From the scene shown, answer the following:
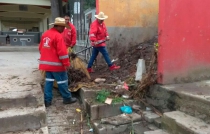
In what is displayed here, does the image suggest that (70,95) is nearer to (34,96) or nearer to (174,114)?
(34,96)

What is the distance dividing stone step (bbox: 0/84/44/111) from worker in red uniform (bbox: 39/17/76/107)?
1.23 ft

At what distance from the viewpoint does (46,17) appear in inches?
805

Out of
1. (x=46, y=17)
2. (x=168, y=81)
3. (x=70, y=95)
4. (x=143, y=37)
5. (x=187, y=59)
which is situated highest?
(x=46, y=17)

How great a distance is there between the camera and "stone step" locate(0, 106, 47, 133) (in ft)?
10.5

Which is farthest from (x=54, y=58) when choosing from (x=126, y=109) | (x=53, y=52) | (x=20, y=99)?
(x=126, y=109)

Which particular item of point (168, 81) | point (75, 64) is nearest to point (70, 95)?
point (75, 64)

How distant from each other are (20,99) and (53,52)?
986mm

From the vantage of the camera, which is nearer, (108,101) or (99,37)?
(108,101)

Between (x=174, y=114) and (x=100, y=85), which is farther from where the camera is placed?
(x=100, y=85)

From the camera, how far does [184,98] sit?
3.17 m

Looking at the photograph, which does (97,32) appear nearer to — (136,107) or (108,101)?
(108,101)

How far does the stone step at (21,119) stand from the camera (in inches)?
126

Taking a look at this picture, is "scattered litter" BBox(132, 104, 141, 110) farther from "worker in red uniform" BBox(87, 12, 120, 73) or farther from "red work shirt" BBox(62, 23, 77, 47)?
"red work shirt" BBox(62, 23, 77, 47)

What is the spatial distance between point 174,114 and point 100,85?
1626 millimetres
